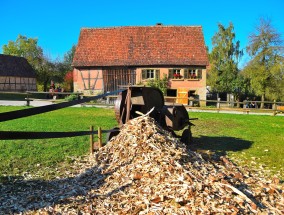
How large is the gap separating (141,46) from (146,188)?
25.3 m

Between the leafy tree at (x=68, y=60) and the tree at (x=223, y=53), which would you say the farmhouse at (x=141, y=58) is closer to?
the tree at (x=223, y=53)

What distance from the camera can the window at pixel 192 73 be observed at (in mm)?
26875

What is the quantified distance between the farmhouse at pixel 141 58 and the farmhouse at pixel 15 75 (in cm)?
1397

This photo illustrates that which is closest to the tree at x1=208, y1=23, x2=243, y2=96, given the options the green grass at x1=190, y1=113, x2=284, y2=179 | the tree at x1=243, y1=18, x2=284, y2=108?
the tree at x1=243, y1=18, x2=284, y2=108

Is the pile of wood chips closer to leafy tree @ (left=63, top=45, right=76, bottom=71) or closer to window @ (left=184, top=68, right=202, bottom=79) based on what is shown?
window @ (left=184, top=68, right=202, bottom=79)

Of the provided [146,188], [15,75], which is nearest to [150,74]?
[15,75]

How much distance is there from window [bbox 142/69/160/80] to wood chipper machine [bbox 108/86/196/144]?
65.0 feet

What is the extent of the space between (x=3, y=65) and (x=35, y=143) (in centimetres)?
3451

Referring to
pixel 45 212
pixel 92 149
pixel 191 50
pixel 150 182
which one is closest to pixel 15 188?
pixel 45 212

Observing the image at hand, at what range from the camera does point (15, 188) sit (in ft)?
14.5

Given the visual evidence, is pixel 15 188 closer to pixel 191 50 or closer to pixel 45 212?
pixel 45 212

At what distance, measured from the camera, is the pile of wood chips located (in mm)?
3537

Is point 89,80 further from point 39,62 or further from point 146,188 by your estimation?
point 146,188

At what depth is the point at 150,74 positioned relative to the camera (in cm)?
2745
